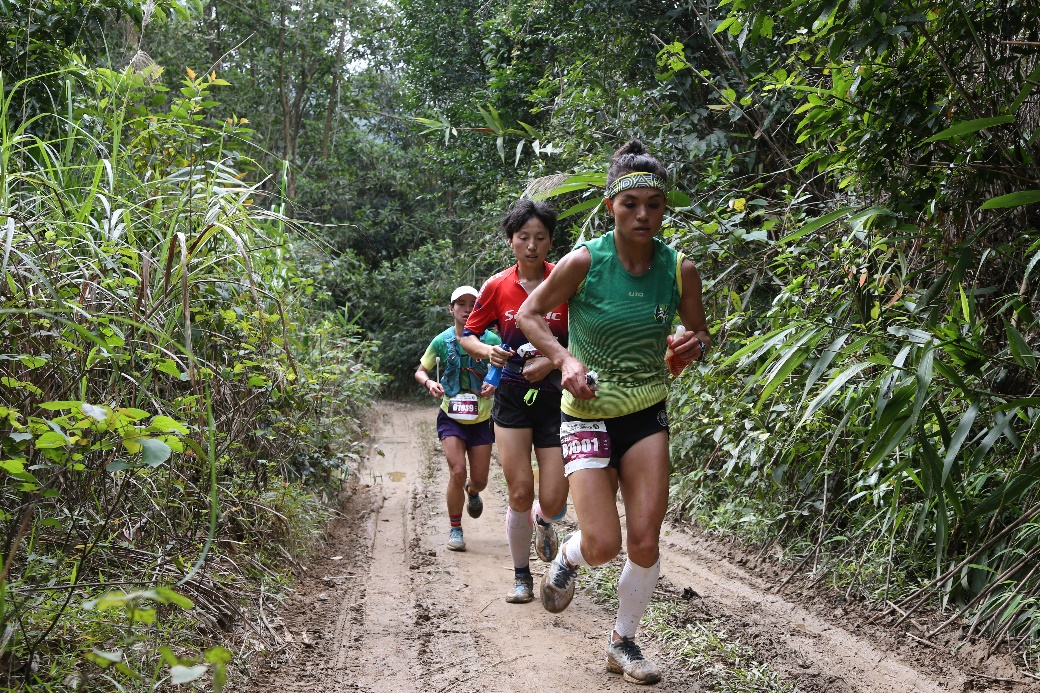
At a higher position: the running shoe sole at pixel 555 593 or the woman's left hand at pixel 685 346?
the woman's left hand at pixel 685 346

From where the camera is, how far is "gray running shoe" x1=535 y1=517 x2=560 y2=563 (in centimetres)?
530

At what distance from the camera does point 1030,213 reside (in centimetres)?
445

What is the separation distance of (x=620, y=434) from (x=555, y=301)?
0.63m

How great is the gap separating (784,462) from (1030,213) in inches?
87.7

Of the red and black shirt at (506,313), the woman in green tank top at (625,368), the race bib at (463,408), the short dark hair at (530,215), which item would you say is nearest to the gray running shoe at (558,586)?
the woman in green tank top at (625,368)

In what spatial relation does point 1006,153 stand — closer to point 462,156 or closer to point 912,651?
point 912,651

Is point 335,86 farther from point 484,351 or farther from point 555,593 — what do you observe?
point 555,593

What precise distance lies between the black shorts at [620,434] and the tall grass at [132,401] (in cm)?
133

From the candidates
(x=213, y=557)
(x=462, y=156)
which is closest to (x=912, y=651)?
(x=213, y=557)

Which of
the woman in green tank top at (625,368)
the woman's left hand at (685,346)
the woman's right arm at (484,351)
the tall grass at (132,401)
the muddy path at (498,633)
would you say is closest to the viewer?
the tall grass at (132,401)

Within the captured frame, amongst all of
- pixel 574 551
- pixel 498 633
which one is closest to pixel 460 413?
pixel 498 633

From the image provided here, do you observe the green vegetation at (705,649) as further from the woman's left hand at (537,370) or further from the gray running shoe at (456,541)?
the gray running shoe at (456,541)

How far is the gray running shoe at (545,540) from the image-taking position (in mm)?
5297

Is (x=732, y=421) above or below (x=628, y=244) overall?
below
